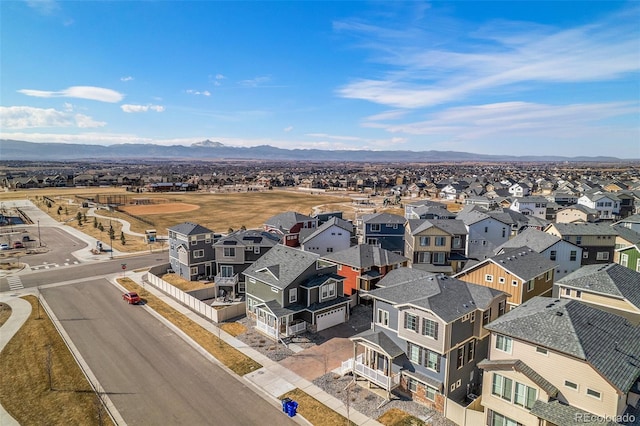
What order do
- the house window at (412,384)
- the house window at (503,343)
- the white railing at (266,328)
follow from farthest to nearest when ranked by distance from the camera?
the white railing at (266,328), the house window at (412,384), the house window at (503,343)

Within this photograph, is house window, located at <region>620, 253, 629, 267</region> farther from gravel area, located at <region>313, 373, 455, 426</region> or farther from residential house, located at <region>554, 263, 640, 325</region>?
gravel area, located at <region>313, 373, 455, 426</region>

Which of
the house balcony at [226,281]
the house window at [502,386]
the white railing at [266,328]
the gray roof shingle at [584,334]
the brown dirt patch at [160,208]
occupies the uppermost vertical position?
the gray roof shingle at [584,334]

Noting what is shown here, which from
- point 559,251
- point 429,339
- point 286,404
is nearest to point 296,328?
point 286,404

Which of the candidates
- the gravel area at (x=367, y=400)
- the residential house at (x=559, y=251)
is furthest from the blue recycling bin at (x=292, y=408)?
the residential house at (x=559, y=251)

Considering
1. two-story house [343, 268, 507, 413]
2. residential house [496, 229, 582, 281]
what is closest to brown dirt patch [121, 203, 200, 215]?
residential house [496, 229, 582, 281]

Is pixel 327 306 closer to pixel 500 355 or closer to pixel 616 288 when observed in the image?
pixel 500 355

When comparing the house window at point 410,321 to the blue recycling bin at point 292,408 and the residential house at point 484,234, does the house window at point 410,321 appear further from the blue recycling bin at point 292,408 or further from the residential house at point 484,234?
the residential house at point 484,234

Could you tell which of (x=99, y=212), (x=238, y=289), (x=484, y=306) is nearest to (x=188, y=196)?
(x=99, y=212)
